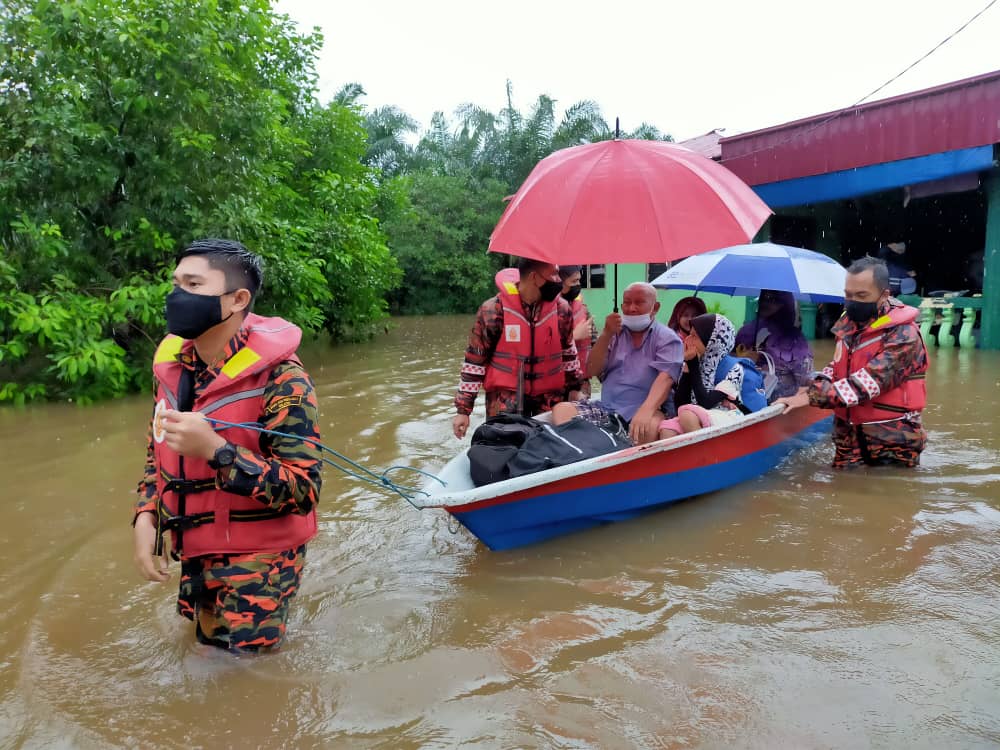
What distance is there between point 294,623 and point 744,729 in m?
1.99

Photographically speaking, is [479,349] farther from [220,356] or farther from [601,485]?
[220,356]

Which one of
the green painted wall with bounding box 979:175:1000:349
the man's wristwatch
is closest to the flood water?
the man's wristwatch

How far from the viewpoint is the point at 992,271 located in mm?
11852

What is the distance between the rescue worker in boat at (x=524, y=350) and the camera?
4.49m

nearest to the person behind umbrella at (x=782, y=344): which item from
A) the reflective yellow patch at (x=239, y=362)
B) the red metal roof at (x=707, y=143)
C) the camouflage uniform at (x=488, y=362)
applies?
the camouflage uniform at (x=488, y=362)

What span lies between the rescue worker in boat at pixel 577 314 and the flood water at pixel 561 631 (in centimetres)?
112

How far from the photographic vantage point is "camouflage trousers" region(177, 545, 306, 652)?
2.64 metres

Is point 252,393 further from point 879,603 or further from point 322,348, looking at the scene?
Result: point 322,348

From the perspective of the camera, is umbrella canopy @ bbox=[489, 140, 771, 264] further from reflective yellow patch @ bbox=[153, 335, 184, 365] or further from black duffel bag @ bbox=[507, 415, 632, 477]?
reflective yellow patch @ bbox=[153, 335, 184, 365]

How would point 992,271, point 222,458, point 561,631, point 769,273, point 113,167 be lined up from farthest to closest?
point 992,271
point 113,167
point 769,273
point 561,631
point 222,458

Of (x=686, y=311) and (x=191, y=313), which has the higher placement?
(x=191, y=313)

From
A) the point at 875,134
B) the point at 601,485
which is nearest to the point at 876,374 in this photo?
the point at 601,485

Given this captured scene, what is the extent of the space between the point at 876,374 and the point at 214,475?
4.23 metres

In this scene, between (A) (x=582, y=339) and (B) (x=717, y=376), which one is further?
(B) (x=717, y=376)
